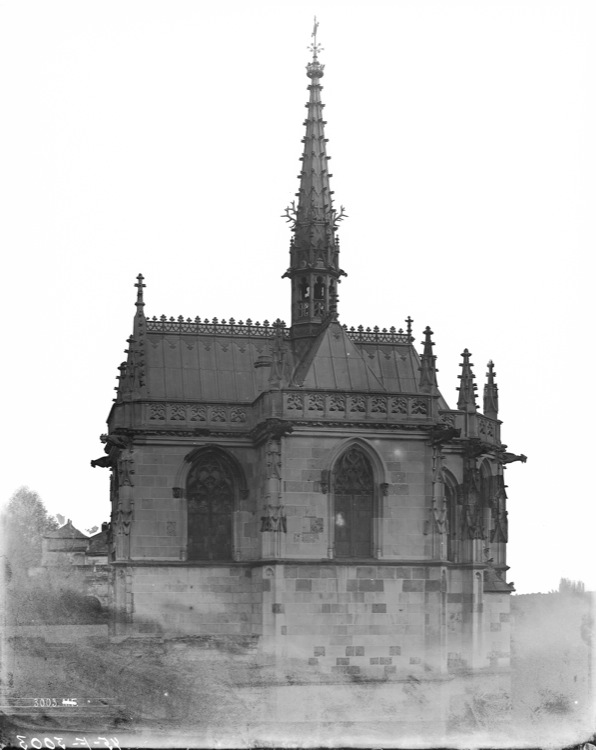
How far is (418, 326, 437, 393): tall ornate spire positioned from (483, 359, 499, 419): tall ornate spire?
7043 mm

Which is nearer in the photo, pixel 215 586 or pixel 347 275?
pixel 215 586

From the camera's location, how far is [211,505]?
190 ft

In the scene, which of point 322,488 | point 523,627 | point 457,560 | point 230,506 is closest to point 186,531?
point 230,506

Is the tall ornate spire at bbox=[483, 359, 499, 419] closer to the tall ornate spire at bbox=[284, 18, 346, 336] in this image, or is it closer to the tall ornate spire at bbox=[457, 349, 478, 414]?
the tall ornate spire at bbox=[457, 349, 478, 414]

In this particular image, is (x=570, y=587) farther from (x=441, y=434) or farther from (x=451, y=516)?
(x=441, y=434)

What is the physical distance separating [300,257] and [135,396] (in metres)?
9.04

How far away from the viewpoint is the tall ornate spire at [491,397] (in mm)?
63875

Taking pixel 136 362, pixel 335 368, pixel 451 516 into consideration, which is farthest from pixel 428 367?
pixel 136 362

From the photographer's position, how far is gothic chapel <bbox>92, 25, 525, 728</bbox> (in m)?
54.5

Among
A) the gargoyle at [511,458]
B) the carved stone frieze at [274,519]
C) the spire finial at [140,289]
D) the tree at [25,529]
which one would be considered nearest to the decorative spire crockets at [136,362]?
the spire finial at [140,289]

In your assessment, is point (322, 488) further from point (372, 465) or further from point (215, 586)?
point (215, 586)

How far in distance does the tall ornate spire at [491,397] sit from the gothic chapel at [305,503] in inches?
47.0

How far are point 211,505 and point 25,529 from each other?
12.5m

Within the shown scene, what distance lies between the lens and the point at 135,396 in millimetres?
58188
